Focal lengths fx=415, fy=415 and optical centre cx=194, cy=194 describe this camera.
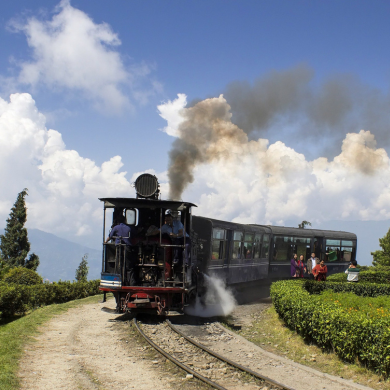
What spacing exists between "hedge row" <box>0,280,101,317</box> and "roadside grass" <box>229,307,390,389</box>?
7.81 m

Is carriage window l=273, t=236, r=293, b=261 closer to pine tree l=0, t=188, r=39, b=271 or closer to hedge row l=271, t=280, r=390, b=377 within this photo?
hedge row l=271, t=280, r=390, b=377

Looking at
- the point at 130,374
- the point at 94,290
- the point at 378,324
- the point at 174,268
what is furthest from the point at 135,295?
the point at 94,290

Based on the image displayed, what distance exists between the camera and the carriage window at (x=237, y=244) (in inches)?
752

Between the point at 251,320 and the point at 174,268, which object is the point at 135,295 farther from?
the point at 251,320

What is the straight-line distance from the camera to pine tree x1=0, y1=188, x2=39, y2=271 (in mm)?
47969

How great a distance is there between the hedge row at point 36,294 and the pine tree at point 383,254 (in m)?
26.8

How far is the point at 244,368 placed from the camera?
27.0 feet

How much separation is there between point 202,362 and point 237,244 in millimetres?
10823

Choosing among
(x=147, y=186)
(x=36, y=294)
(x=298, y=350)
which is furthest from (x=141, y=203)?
(x=36, y=294)

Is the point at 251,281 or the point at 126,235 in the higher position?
the point at 126,235

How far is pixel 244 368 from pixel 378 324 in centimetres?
273

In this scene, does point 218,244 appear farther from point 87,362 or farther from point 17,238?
point 17,238

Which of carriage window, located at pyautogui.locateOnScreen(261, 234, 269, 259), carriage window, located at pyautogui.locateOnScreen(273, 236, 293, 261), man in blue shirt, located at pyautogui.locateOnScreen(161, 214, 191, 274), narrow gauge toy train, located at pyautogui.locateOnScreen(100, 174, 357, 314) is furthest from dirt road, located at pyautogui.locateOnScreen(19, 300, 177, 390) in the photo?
carriage window, located at pyautogui.locateOnScreen(273, 236, 293, 261)

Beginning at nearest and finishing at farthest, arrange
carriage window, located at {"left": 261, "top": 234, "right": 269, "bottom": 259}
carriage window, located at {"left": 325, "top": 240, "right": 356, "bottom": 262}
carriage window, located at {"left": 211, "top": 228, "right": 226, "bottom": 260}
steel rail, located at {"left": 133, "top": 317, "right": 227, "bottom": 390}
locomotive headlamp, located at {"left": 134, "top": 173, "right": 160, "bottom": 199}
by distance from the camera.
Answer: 1. steel rail, located at {"left": 133, "top": 317, "right": 227, "bottom": 390}
2. locomotive headlamp, located at {"left": 134, "top": 173, "right": 160, "bottom": 199}
3. carriage window, located at {"left": 211, "top": 228, "right": 226, "bottom": 260}
4. carriage window, located at {"left": 261, "top": 234, "right": 269, "bottom": 259}
5. carriage window, located at {"left": 325, "top": 240, "right": 356, "bottom": 262}
